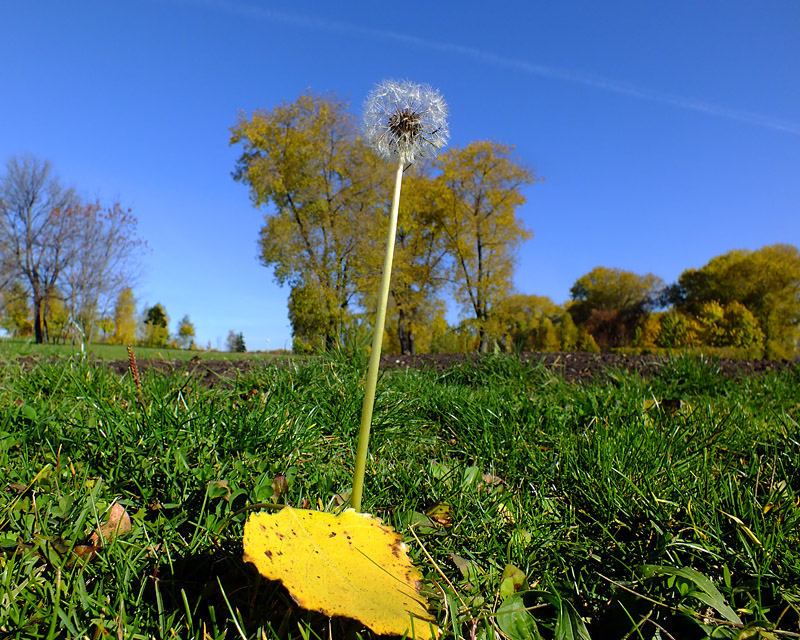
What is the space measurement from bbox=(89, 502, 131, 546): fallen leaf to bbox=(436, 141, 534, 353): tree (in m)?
25.1

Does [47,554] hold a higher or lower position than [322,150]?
lower

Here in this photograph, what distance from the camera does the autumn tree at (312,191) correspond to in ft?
72.7

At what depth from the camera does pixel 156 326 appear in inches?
1924

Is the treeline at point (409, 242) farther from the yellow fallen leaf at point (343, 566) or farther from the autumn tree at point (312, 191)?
the yellow fallen leaf at point (343, 566)

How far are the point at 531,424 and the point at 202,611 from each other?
1.91 metres

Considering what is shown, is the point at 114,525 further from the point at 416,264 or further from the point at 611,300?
the point at 611,300

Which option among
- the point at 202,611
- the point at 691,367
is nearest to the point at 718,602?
the point at 202,611

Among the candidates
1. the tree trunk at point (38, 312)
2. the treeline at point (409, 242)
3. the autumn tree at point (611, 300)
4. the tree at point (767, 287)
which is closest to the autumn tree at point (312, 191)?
the treeline at point (409, 242)

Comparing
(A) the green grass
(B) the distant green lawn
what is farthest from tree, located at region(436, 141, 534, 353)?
(A) the green grass

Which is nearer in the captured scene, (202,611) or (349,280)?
(202,611)

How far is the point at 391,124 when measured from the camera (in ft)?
4.90

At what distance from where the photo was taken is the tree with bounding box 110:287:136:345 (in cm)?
4053

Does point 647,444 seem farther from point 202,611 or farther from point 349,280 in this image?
point 349,280

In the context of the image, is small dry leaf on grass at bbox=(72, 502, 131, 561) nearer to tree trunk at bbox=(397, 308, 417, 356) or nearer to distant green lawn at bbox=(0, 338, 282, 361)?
distant green lawn at bbox=(0, 338, 282, 361)
